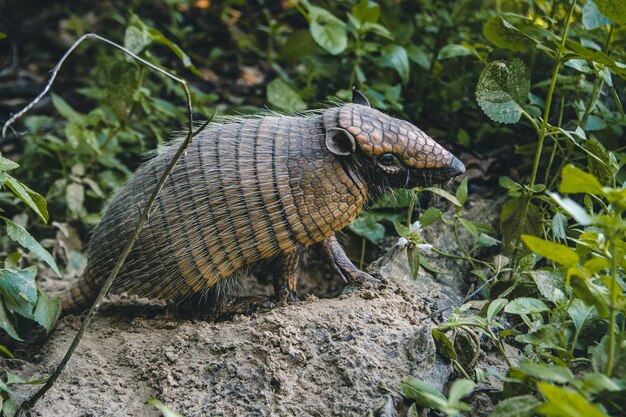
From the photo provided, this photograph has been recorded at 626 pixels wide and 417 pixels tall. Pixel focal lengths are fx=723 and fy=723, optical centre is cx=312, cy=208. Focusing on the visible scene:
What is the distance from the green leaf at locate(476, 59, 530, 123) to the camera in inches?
156

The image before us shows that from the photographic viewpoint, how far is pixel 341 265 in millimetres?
4402

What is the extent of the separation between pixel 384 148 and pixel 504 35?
89 cm

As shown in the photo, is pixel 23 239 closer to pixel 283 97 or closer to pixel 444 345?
pixel 444 345

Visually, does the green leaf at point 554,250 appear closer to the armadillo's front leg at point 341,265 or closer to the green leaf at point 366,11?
the armadillo's front leg at point 341,265

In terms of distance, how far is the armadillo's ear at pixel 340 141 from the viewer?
13.4ft

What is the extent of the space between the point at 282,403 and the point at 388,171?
4.99ft

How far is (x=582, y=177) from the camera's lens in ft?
8.43

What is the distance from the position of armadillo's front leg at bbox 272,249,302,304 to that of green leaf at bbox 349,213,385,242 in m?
0.83

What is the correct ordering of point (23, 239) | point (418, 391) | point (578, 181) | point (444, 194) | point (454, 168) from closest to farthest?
point (578, 181) → point (418, 391) → point (23, 239) → point (444, 194) → point (454, 168)

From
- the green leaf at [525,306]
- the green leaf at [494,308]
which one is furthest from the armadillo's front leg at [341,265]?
the green leaf at [525,306]

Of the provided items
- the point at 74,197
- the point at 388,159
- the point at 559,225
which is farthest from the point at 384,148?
the point at 74,197

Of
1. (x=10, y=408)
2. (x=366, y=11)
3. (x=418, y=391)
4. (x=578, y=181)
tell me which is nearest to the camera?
(x=578, y=181)

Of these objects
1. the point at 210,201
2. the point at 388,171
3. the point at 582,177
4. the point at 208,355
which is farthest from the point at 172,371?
the point at 582,177

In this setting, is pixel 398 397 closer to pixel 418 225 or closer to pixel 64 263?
pixel 418 225
